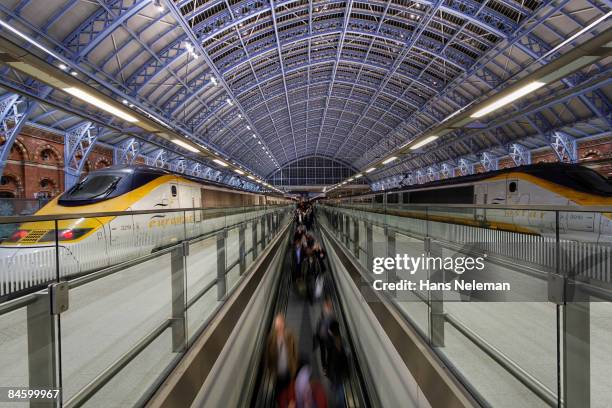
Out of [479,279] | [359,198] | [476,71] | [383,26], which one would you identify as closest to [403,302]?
[479,279]

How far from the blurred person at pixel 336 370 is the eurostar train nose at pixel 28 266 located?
A: 519 cm

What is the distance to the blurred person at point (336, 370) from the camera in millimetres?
5395

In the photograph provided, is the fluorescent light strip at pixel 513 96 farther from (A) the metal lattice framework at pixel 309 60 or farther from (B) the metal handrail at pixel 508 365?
(B) the metal handrail at pixel 508 365

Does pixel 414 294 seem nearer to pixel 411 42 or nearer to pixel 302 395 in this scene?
pixel 302 395

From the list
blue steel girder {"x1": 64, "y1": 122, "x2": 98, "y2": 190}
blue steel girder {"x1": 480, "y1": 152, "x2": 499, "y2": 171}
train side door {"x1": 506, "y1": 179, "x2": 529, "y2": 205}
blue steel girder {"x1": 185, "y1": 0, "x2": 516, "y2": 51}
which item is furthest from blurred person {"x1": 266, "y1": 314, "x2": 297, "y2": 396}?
blue steel girder {"x1": 480, "y1": 152, "x2": 499, "y2": 171}

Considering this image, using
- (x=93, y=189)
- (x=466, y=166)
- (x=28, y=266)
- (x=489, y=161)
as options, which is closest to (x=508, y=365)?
(x=28, y=266)

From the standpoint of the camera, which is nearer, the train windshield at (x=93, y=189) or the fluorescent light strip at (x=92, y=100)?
the fluorescent light strip at (x=92, y=100)

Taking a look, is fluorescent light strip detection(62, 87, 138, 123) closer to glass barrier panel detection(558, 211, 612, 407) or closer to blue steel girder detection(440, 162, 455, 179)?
glass barrier panel detection(558, 211, 612, 407)

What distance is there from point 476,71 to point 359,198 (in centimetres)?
1407

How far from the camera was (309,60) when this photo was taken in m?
22.2

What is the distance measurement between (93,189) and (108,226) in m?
6.63

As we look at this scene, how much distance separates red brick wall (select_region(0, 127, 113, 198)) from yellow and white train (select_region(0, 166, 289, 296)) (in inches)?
494

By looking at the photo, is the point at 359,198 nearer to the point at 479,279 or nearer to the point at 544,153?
the point at 479,279

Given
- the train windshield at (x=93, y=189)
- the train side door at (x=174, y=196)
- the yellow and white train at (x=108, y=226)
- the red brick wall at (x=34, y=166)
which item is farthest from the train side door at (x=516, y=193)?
the red brick wall at (x=34, y=166)
